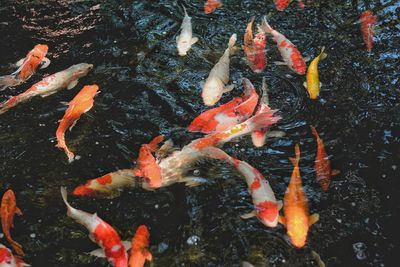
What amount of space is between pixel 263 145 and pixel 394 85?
66.2 inches

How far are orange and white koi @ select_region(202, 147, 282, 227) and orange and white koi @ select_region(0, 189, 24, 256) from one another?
6.12 ft

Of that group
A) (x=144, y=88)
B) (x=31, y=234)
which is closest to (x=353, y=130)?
(x=144, y=88)

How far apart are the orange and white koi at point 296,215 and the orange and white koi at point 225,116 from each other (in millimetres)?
730

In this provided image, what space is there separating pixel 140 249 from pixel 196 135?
1.31 metres

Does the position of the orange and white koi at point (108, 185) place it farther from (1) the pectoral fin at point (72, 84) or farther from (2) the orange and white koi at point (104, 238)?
(1) the pectoral fin at point (72, 84)

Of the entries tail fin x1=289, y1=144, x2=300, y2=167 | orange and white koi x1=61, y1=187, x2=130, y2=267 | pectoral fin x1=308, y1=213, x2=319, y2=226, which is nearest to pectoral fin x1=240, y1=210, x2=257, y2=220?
pectoral fin x1=308, y1=213, x2=319, y2=226

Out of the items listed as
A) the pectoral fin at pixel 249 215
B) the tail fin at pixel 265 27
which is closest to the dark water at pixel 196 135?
the pectoral fin at pixel 249 215

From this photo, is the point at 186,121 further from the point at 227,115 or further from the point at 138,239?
the point at 138,239

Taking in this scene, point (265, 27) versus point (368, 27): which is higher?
point (265, 27)

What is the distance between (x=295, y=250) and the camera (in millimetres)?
3707

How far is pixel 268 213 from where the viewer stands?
12.4ft

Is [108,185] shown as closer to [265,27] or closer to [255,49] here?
[255,49]

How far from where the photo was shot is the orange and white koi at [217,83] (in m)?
4.85

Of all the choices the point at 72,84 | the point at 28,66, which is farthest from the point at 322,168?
the point at 28,66
